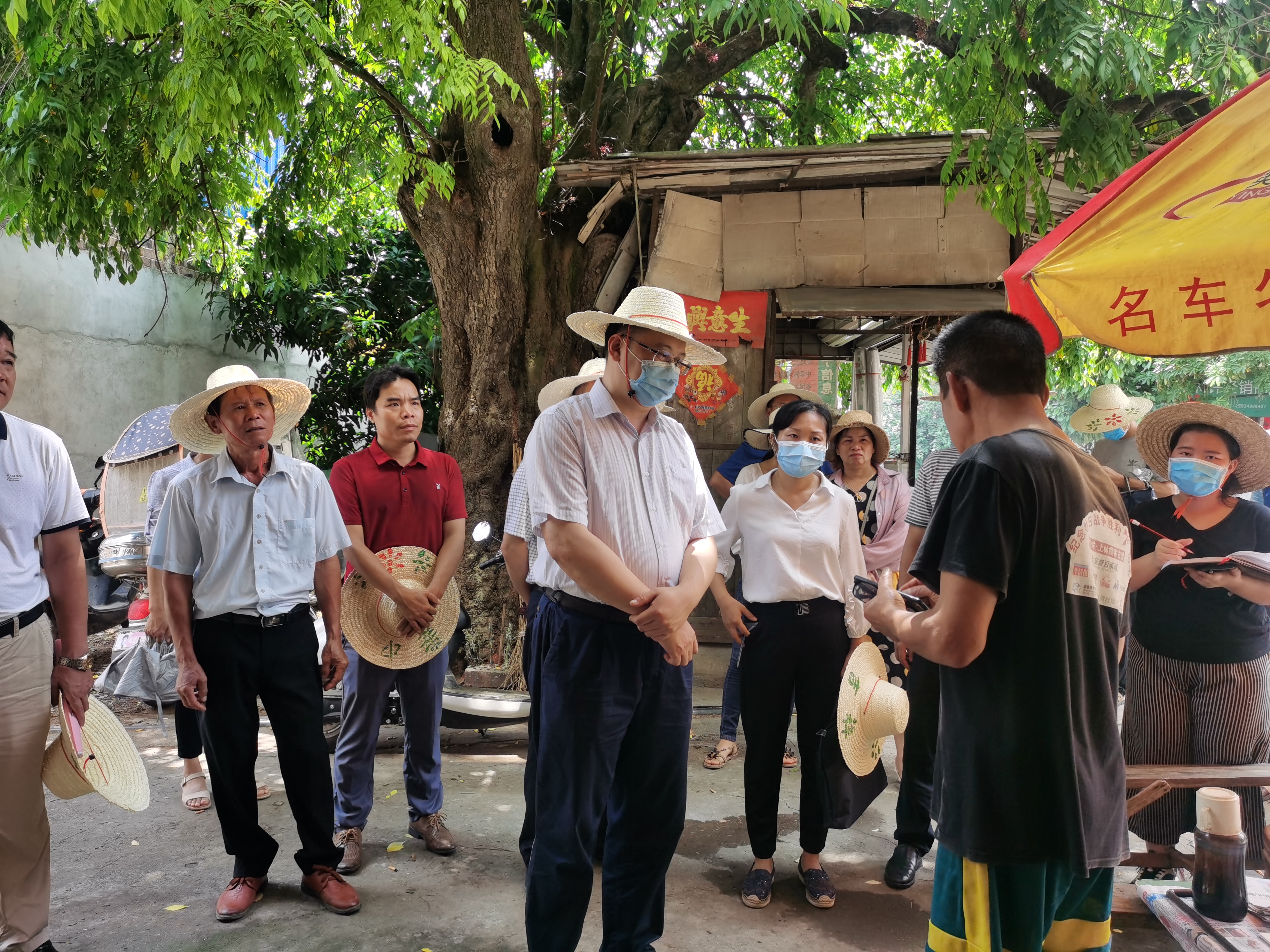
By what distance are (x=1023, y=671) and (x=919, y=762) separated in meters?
2.02

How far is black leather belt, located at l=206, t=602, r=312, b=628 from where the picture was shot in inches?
128

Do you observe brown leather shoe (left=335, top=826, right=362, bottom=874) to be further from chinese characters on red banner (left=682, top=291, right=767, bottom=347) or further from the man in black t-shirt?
chinese characters on red banner (left=682, top=291, right=767, bottom=347)

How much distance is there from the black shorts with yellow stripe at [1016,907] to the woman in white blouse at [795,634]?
1.46 metres

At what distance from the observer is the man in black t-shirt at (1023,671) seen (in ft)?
6.15

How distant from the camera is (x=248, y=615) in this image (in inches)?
128

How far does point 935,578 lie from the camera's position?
2.03m

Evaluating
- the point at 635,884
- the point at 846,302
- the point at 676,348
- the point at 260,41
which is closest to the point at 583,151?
the point at 846,302

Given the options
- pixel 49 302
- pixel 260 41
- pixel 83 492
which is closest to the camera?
pixel 260 41

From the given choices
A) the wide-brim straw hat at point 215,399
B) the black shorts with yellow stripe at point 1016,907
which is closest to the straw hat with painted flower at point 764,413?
the wide-brim straw hat at point 215,399

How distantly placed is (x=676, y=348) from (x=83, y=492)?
6994mm

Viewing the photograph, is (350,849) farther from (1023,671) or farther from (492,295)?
(492,295)

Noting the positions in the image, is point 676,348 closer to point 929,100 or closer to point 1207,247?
point 1207,247

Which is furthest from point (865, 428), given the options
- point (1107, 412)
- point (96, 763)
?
point (96, 763)

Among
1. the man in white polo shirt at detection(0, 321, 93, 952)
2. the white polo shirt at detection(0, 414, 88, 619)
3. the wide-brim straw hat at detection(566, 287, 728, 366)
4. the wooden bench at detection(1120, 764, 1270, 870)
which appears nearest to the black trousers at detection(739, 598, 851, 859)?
the wooden bench at detection(1120, 764, 1270, 870)
